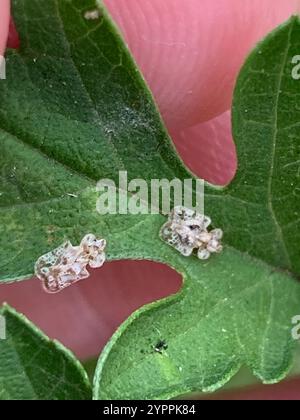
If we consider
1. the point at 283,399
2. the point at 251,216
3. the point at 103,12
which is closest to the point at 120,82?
the point at 103,12

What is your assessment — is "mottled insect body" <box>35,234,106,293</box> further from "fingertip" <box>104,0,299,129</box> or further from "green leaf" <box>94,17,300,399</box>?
"fingertip" <box>104,0,299,129</box>

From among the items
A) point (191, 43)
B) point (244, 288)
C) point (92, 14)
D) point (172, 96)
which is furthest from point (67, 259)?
point (191, 43)

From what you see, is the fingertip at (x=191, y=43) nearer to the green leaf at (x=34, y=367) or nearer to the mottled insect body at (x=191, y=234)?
the mottled insect body at (x=191, y=234)

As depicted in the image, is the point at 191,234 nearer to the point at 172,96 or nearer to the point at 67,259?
the point at 67,259

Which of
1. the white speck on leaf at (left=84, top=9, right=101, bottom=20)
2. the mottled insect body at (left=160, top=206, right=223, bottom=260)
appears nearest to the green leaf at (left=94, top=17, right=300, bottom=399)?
the mottled insect body at (left=160, top=206, right=223, bottom=260)
